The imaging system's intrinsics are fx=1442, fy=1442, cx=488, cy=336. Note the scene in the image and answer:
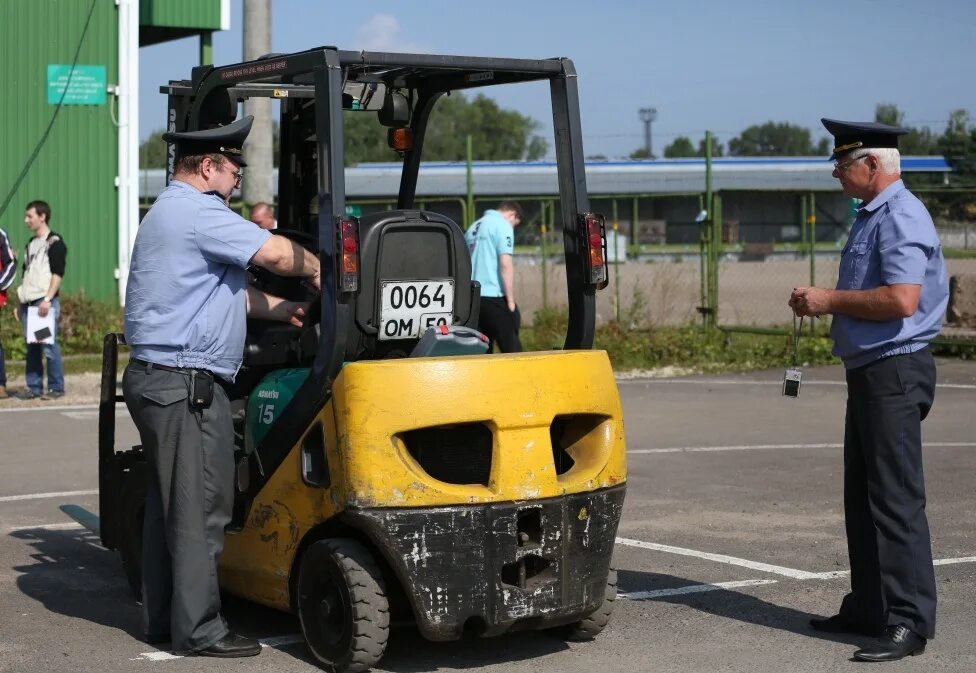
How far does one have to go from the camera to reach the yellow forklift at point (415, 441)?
17.2 feet

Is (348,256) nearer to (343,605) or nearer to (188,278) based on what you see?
(188,278)

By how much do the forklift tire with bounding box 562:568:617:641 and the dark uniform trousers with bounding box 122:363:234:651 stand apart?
140cm

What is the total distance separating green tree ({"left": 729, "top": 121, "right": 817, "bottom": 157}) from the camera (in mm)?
157750

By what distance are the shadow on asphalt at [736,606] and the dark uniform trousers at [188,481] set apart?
203 centimetres

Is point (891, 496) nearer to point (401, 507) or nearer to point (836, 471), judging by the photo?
point (401, 507)

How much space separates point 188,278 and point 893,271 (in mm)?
2712

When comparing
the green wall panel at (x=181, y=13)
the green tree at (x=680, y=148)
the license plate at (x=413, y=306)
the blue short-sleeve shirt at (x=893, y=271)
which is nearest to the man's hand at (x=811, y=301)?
the blue short-sleeve shirt at (x=893, y=271)

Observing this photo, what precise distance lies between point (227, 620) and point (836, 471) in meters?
5.05

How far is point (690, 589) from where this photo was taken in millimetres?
6711

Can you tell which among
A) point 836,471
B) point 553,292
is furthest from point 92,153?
point 836,471

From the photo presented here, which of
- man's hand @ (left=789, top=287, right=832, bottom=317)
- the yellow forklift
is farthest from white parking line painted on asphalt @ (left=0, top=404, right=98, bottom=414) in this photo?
man's hand @ (left=789, top=287, right=832, bottom=317)

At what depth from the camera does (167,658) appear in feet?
18.5

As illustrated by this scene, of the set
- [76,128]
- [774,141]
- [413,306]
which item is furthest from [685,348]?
[774,141]

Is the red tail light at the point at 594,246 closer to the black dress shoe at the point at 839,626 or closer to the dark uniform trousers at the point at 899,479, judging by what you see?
the dark uniform trousers at the point at 899,479
